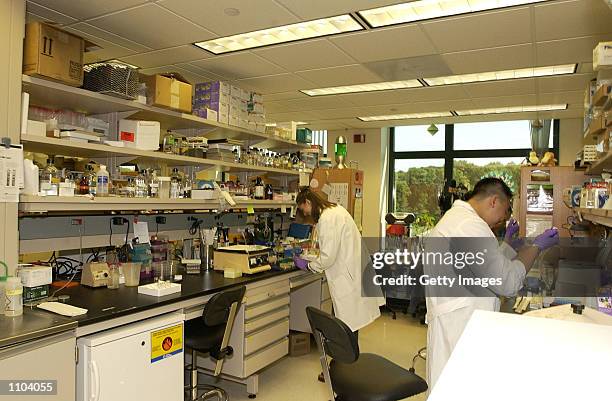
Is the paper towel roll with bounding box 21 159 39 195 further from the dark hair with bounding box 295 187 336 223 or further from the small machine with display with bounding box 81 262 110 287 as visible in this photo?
the dark hair with bounding box 295 187 336 223

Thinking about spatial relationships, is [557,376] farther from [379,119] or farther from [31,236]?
[379,119]

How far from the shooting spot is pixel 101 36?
308 cm

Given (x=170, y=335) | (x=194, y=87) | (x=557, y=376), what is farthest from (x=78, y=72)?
(x=557, y=376)

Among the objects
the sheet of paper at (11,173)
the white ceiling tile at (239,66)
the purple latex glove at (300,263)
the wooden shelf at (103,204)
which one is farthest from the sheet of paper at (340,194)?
the sheet of paper at (11,173)

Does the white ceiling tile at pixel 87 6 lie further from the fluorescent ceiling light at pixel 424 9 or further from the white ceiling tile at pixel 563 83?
the white ceiling tile at pixel 563 83

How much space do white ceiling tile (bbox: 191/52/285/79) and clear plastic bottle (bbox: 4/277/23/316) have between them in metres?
2.26

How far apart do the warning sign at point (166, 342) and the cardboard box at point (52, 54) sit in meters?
1.48

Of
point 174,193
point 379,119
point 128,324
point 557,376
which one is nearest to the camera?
point 557,376

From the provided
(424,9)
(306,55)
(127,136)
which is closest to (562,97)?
(424,9)

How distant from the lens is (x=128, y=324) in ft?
7.30

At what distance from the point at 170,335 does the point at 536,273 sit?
9.22ft

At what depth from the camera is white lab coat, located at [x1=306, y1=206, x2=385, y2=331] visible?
3.30m

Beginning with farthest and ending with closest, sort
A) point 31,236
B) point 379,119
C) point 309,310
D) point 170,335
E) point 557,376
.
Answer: point 379,119 → point 31,236 → point 170,335 → point 309,310 → point 557,376

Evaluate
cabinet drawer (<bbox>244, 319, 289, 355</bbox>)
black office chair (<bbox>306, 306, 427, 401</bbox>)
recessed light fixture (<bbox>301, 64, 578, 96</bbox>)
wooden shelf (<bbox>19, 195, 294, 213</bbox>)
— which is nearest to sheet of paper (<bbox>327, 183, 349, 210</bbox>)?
recessed light fixture (<bbox>301, 64, 578, 96</bbox>)
